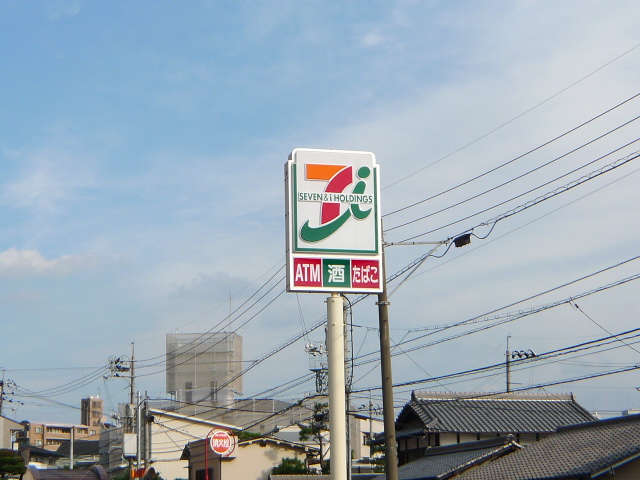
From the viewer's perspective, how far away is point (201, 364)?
7669cm

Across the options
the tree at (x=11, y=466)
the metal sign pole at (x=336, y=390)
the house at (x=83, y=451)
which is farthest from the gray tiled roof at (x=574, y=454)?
the house at (x=83, y=451)

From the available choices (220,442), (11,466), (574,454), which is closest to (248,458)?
(11,466)

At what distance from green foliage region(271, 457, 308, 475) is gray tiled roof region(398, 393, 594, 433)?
6819 millimetres

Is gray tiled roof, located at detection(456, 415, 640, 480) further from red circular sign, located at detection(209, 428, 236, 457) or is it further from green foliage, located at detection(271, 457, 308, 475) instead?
green foliage, located at detection(271, 457, 308, 475)

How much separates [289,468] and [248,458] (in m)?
2.23

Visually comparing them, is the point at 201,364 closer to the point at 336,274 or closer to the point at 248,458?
the point at 248,458

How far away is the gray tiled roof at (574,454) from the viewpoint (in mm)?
19562

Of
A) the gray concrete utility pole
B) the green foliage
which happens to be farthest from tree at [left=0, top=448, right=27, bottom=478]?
the gray concrete utility pole

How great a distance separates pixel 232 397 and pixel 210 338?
20.1 ft

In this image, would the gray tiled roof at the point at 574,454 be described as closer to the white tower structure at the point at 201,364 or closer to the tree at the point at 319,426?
the tree at the point at 319,426

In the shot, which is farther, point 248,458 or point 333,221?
point 248,458

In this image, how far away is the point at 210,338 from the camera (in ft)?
246

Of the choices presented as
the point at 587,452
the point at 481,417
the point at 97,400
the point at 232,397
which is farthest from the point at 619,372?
the point at 97,400

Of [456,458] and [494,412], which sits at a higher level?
[494,412]
